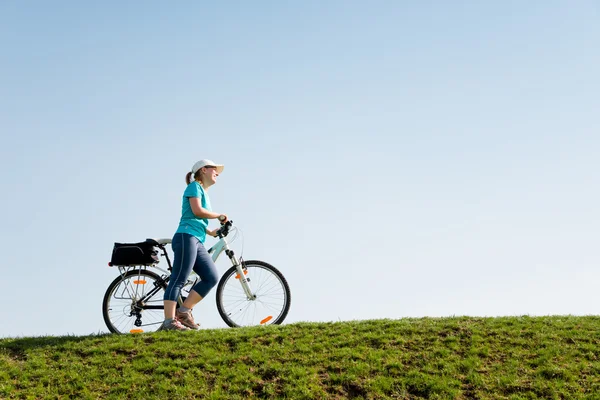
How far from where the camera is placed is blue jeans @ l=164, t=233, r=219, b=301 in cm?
1137

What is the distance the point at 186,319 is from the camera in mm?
Result: 11883

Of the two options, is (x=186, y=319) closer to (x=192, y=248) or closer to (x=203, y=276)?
(x=203, y=276)

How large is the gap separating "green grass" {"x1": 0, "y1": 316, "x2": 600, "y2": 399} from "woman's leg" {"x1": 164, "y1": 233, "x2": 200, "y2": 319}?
701 mm

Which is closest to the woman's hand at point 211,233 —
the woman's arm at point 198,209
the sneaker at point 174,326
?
the woman's arm at point 198,209

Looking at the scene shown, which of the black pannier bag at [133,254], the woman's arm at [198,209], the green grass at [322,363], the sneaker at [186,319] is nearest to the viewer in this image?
the green grass at [322,363]

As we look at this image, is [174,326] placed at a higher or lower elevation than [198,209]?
lower

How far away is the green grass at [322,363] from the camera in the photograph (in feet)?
31.8

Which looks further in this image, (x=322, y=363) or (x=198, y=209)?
(x=198, y=209)

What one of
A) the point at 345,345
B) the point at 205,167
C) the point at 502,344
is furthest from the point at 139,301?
the point at 502,344

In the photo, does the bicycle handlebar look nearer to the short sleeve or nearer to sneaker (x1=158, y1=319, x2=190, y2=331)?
the short sleeve

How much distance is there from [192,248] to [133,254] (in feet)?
4.51

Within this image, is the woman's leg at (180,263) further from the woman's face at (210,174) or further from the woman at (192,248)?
the woman's face at (210,174)

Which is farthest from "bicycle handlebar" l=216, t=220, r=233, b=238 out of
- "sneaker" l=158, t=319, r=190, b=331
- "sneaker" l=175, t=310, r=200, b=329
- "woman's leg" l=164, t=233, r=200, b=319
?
"sneaker" l=158, t=319, r=190, b=331

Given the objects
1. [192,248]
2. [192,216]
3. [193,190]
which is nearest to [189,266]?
[192,248]
